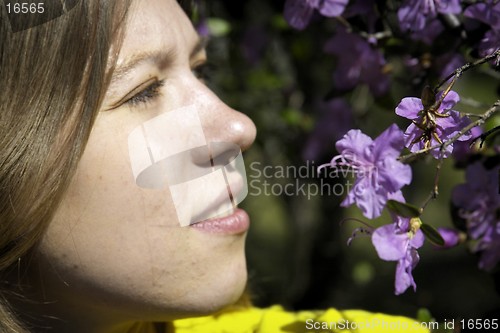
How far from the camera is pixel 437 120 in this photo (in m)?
1.03

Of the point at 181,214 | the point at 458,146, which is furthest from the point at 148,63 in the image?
the point at 458,146

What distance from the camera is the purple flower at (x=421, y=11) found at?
132 centimetres

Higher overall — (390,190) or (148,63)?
(148,63)

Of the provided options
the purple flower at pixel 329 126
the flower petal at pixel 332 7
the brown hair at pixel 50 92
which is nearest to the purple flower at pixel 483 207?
the flower petal at pixel 332 7

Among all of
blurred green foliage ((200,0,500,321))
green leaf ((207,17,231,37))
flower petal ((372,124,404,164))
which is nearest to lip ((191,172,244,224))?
flower petal ((372,124,404,164))

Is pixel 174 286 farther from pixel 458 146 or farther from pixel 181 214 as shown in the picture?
pixel 458 146

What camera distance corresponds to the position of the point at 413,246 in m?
1.13

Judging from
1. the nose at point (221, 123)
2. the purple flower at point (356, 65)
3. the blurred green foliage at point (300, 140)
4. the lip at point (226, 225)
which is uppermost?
the nose at point (221, 123)

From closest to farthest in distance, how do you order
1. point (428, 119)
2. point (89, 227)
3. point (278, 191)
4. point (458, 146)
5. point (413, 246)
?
1. point (428, 119)
2. point (413, 246)
3. point (89, 227)
4. point (458, 146)
5. point (278, 191)

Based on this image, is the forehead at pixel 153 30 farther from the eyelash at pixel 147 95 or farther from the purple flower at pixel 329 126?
the purple flower at pixel 329 126

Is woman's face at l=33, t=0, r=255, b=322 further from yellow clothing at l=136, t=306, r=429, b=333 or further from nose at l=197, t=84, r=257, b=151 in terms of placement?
yellow clothing at l=136, t=306, r=429, b=333

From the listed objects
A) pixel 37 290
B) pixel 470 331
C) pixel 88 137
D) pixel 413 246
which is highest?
pixel 88 137

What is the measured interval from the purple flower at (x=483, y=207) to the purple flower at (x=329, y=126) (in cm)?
88

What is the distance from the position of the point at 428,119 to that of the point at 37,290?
778mm
